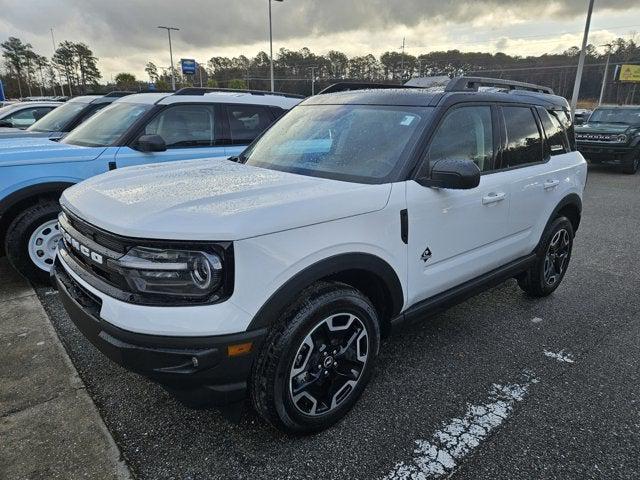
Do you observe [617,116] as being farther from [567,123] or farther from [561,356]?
[561,356]

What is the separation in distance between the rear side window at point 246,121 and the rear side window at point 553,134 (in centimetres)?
325

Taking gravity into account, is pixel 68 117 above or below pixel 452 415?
above

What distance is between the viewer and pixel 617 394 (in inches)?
112

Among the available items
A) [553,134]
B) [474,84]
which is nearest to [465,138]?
[474,84]

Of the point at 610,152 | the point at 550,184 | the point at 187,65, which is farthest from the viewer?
the point at 187,65

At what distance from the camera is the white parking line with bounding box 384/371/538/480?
2.22 meters

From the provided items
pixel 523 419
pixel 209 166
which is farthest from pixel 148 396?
pixel 523 419

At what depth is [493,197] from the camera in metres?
3.15

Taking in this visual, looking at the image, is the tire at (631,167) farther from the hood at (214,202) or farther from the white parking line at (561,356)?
the hood at (214,202)

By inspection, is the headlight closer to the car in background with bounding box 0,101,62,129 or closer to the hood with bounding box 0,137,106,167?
the hood with bounding box 0,137,106,167

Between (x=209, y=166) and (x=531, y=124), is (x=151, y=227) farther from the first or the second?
(x=531, y=124)

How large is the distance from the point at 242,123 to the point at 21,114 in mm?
8335

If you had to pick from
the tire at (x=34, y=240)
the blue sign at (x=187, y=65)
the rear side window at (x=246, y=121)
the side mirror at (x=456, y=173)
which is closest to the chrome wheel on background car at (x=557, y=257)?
the side mirror at (x=456, y=173)

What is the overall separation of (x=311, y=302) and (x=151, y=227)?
32.5 inches
